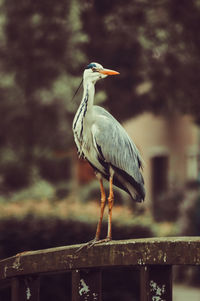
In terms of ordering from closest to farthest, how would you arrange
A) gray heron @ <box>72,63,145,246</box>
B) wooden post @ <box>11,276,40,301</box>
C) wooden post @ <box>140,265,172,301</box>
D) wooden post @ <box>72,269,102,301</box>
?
wooden post @ <box>140,265,172,301</box> < wooden post @ <box>72,269,102,301</box> < wooden post @ <box>11,276,40,301</box> < gray heron @ <box>72,63,145,246</box>

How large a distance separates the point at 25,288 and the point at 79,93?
1108cm

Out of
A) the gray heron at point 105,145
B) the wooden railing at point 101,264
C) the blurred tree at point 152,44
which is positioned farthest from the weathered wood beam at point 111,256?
the blurred tree at point 152,44

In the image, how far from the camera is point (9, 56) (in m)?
14.5

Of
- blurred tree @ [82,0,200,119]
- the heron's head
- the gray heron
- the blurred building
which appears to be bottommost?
the gray heron

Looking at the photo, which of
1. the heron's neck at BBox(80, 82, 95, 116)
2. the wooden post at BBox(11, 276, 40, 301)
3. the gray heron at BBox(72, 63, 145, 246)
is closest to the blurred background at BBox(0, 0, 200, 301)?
the gray heron at BBox(72, 63, 145, 246)

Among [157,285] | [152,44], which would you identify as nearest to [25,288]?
[157,285]

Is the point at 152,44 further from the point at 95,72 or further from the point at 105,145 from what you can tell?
the point at 95,72

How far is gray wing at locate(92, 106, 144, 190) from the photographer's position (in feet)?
13.1

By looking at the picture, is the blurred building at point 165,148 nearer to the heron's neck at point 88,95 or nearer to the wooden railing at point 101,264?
the heron's neck at point 88,95

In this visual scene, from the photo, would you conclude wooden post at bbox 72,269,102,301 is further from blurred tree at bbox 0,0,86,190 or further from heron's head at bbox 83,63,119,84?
blurred tree at bbox 0,0,86,190

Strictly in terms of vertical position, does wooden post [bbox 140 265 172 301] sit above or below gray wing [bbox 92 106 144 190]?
below

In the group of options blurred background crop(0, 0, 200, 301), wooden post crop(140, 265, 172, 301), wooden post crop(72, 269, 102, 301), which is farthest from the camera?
blurred background crop(0, 0, 200, 301)

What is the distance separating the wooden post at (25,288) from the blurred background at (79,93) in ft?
14.4

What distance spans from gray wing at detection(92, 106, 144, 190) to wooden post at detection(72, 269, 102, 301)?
136 cm
